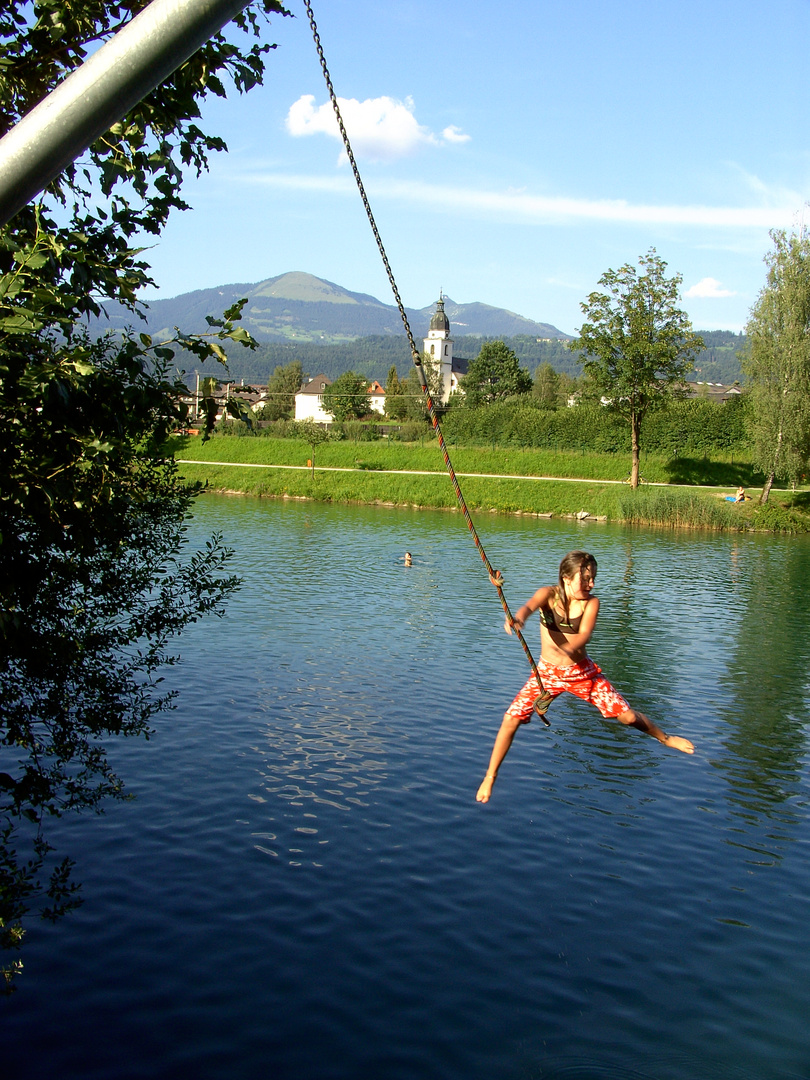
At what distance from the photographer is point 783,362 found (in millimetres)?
56969

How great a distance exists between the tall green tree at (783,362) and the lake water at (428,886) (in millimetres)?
35747

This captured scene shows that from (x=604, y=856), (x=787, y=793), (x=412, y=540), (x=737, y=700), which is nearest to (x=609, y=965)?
(x=604, y=856)

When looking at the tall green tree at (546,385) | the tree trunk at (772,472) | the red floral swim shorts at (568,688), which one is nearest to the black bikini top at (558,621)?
the red floral swim shorts at (568,688)

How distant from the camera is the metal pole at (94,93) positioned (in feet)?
9.00

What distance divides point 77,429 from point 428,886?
7.55 meters

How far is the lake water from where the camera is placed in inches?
368

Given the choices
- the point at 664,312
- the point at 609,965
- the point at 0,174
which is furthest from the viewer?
the point at 664,312

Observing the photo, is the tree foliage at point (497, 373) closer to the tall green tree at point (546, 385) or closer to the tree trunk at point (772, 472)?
the tall green tree at point (546, 385)

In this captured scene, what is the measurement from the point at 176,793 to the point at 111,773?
1.25 m

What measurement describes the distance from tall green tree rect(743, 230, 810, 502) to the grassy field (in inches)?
117

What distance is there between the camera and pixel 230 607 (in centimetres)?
2866

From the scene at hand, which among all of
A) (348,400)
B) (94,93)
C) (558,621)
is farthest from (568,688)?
(348,400)

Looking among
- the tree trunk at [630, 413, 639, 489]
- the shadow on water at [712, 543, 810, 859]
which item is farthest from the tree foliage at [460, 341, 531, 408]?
the shadow on water at [712, 543, 810, 859]

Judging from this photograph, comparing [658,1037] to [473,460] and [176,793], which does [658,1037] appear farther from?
[473,460]
